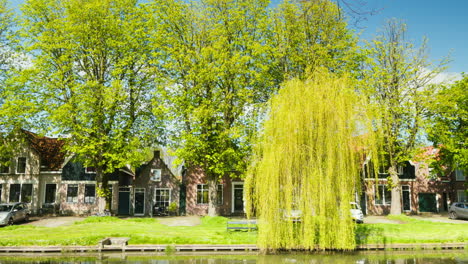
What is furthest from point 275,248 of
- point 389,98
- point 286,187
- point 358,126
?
point 389,98

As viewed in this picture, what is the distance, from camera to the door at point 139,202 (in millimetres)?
35344

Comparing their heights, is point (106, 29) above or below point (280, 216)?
above

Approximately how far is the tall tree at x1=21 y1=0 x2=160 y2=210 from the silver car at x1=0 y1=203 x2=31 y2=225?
5930 mm

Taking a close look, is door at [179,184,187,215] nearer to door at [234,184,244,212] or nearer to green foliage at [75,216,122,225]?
door at [234,184,244,212]

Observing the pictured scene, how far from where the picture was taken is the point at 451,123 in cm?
3434

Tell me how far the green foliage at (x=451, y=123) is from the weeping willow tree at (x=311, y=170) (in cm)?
1607

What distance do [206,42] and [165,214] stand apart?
55.0 feet

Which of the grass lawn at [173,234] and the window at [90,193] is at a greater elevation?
the window at [90,193]

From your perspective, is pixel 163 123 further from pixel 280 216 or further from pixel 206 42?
pixel 280 216

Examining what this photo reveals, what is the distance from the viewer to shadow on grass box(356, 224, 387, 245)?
18.7 metres

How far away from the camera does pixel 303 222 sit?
16.1 meters

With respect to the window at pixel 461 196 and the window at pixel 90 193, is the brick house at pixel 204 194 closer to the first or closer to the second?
the window at pixel 90 193

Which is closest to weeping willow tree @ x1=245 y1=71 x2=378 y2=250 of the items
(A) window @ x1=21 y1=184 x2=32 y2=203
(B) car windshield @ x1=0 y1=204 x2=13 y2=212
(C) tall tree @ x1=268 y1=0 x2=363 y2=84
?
(C) tall tree @ x1=268 y1=0 x2=363 y2=84

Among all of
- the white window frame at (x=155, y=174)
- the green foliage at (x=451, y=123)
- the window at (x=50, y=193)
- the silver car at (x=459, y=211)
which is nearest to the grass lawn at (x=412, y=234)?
the silver car at (x=459, y=211)
